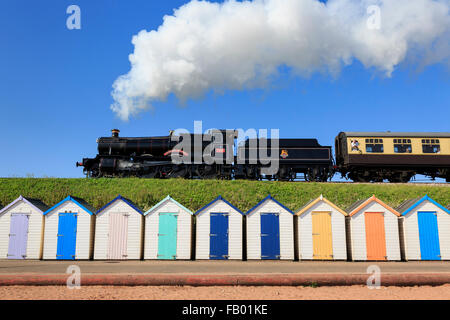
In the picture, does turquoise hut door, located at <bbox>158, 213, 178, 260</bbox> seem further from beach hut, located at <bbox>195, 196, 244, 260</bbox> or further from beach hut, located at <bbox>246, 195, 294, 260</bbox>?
beach hut, located at <bbox>246, 195, 294, 260</bbox>

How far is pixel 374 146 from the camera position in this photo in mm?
26000

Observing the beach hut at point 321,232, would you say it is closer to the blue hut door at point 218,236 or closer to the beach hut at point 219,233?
the beach hut at point 219,233

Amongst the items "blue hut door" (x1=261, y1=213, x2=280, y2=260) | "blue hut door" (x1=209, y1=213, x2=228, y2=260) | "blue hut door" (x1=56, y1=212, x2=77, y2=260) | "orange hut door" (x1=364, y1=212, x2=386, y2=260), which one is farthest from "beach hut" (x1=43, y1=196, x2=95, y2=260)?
"orange hut door" (x1=364, y1=212, x2=386, y2=260)

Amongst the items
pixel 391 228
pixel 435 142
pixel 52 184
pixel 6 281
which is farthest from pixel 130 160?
pixel 435 142

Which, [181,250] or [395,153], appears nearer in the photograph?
[181,250]

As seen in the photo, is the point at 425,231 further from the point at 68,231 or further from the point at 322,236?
the point at 68,231

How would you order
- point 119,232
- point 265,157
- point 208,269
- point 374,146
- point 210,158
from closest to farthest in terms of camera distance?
1. point 208,269
2. point 119,232
3. point 210,158
4. point 265,157
5. point 374,146

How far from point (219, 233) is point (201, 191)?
7.12 m

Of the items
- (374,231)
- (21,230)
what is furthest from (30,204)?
(374,231)

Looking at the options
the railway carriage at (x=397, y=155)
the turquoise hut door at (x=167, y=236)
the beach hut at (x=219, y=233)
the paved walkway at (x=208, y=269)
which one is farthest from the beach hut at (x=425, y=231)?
the railway carriage at (x=397, y=155)

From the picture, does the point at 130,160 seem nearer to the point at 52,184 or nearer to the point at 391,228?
the point at 52,184

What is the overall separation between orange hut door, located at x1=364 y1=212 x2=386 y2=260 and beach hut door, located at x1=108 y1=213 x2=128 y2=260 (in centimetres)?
1088

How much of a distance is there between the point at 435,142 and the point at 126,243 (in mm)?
24902

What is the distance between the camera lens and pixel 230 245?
14.2m
